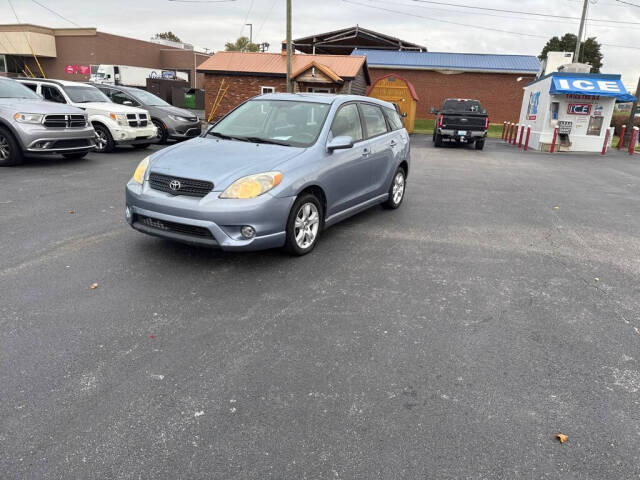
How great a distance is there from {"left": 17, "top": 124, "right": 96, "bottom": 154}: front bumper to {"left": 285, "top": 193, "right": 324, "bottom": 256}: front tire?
7535 mm

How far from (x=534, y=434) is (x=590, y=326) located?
5.71ft

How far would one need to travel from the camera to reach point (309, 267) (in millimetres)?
5145

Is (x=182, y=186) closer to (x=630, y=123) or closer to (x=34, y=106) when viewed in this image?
(x=34, y=106)

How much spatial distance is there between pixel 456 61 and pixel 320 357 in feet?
129

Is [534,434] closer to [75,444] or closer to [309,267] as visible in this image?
[75,444]

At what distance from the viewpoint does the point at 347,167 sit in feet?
19.5

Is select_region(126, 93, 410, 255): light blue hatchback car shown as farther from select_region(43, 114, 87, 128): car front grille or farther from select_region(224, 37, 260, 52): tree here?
select_region(224, 37, 260, 52): tree

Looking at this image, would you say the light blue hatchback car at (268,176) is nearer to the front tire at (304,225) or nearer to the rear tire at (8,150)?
the front tire at (304,225)

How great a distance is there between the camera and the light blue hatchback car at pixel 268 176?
468cm

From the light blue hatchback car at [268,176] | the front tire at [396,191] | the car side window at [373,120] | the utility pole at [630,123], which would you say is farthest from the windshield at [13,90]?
the utility pole at [630,123]

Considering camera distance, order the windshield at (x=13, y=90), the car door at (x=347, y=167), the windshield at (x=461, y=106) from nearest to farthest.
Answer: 1. the car door at (x=347, y=167)
2. the windshield at (x=13, y=90)
3. the windshield at (x=461, y=106)

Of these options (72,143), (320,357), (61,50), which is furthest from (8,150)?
(61,50)

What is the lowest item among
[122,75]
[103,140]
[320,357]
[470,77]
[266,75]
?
[320,357]

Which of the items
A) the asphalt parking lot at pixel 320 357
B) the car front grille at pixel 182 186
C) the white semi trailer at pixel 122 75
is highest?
the white semi trailer at pixel 122 75
